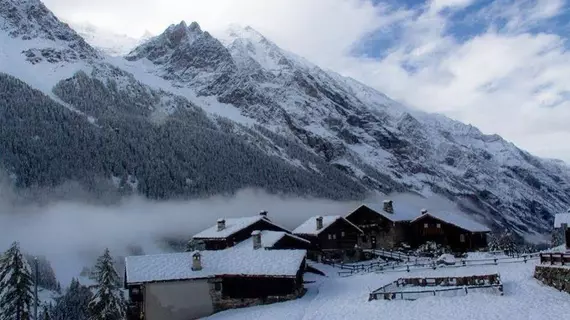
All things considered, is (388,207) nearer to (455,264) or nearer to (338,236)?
(338,236)

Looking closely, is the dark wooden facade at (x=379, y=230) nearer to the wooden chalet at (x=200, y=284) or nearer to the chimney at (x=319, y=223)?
the chimney at (x=319, y=223)

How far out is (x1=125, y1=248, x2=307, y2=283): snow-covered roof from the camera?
50.7m

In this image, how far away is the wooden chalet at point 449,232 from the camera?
8281cm

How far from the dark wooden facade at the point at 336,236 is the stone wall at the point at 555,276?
3910cm

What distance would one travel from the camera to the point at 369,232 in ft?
287

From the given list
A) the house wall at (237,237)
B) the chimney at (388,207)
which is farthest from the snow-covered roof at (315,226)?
the chimney at (388,207)

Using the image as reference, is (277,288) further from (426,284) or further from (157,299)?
(426,284)

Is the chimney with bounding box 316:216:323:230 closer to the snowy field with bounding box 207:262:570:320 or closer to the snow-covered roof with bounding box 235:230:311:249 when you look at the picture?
the snow-covered roof with bounding box 235:230:311:249

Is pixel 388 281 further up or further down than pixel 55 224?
further down

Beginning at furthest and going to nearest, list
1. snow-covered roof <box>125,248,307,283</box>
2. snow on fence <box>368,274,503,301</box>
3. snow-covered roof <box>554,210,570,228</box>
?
snow-covered roof <box>554,210,570,228</box>
snow-covered roof <box>125,248,307,283</box>
snow on fence <box>368,274,503,301</box>

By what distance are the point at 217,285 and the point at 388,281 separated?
1417 cm

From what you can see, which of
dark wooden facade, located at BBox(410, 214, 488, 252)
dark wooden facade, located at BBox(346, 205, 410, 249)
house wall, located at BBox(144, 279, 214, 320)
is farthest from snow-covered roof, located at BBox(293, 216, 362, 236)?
house wall, located at BBox(144, 279, 214, 320)

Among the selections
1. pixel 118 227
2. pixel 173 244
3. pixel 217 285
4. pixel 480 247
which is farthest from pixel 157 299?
pixel 118 227

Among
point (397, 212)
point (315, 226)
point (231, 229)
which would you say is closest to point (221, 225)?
point (231, 229)
